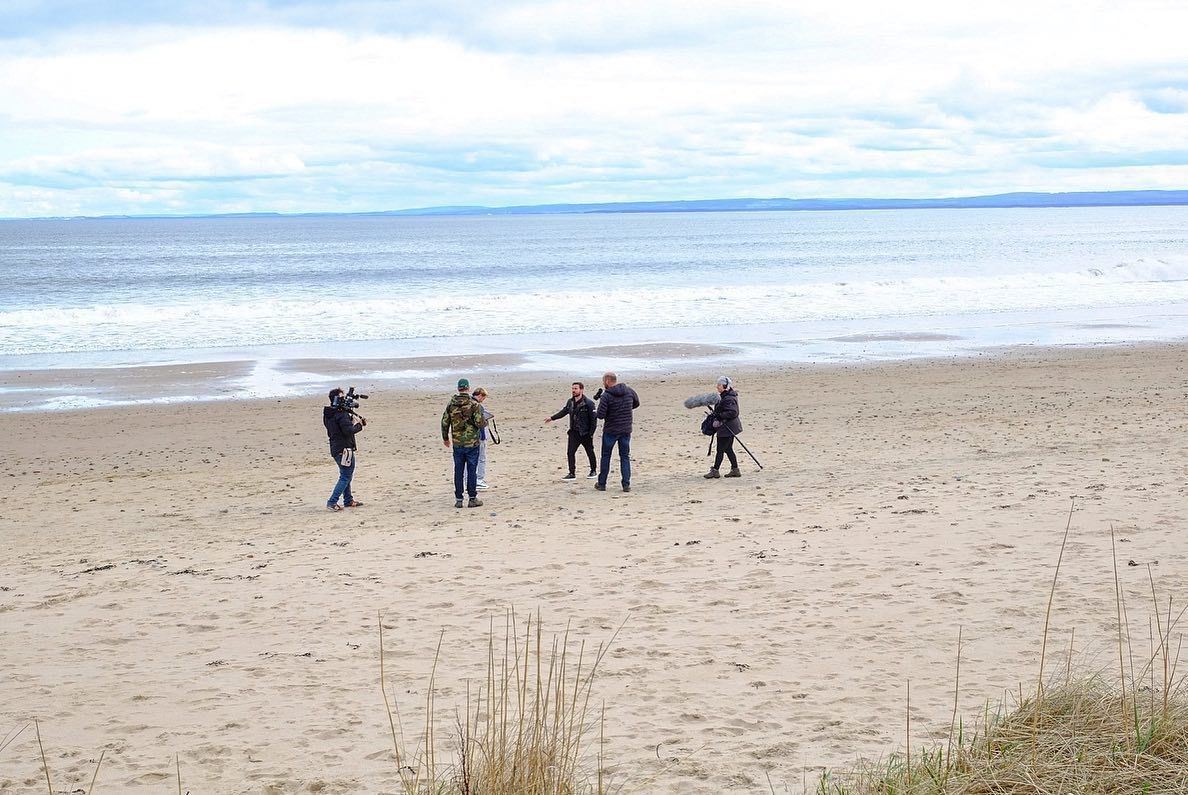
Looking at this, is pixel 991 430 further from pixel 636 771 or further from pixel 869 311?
pixel 869 311

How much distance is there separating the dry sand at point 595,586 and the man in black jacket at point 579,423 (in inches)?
24.6

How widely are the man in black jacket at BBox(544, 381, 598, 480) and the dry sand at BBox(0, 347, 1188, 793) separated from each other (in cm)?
63

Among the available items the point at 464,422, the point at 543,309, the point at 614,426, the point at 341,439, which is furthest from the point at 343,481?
the point at 543,309

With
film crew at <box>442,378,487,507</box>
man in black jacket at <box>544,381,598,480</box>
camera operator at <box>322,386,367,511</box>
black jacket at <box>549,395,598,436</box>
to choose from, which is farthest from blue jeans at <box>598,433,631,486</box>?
camera operator at <box>322,386,367,511</box>

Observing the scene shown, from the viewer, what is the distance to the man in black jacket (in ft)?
44.9

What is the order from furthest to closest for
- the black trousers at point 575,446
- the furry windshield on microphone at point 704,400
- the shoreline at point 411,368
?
the shoreline at point 411,368 → the black trousers at point 575,446 → the furry windshield on microphone at point 704,400

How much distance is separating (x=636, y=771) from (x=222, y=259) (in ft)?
305

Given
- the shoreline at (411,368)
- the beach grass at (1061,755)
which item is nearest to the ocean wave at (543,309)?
the shoreline at (411,368)

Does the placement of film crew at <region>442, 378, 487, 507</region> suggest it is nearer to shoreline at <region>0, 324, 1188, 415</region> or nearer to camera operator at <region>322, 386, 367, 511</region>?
camera operator at <region>322, 386, 367, 511</region>

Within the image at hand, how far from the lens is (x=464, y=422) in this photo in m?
12.5

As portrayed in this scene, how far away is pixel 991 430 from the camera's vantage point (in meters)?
16.2

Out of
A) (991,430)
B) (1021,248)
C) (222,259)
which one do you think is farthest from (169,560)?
(1021,248)

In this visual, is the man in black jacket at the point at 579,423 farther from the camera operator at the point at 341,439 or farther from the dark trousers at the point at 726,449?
the camera operator at the point at 341,439

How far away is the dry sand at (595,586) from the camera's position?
19.5ft
